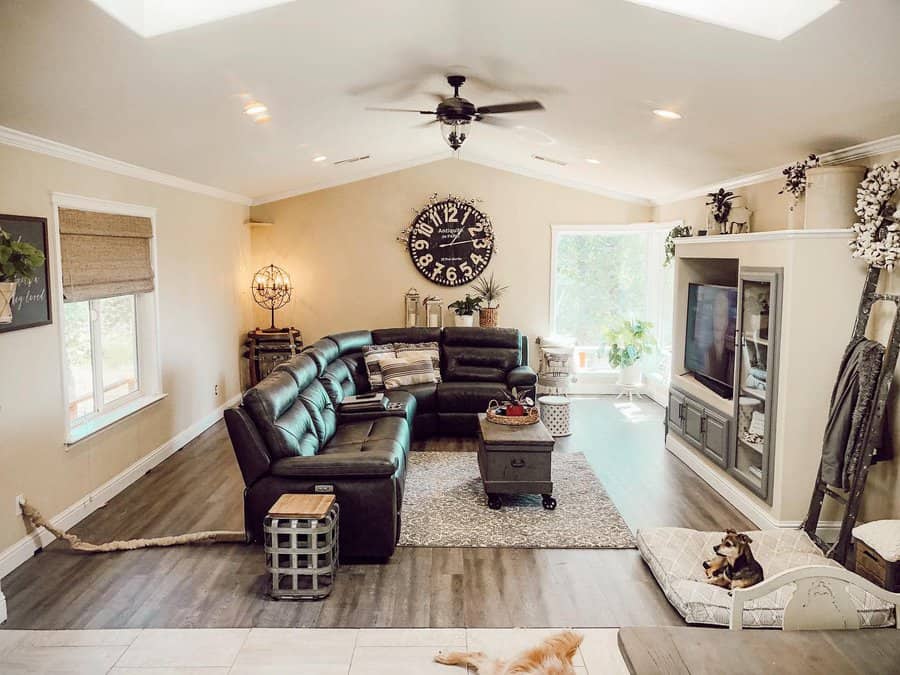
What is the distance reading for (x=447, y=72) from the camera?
15.4 ft

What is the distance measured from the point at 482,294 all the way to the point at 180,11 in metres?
5.79

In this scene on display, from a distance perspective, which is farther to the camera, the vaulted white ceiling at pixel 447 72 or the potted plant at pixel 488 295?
the potted plant at pixel 488 295

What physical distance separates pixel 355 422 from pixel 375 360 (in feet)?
5.00

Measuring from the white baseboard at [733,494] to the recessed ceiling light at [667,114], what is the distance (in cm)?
260

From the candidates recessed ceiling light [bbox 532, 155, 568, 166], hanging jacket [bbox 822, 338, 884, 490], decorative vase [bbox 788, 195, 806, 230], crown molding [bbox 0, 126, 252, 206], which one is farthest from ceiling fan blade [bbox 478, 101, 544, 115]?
recessed ceiling light [bbox 532, 155, 568, 166]

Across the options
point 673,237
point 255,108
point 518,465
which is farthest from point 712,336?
point 255,108

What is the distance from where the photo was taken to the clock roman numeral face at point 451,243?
849cm

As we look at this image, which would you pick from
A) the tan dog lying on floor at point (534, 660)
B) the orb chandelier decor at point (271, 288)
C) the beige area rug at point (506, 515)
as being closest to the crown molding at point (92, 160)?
the orb chandelier decor at point (271, 288)

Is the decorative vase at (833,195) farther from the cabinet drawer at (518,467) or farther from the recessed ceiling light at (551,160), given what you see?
the recessed ceiling light at (551,160)

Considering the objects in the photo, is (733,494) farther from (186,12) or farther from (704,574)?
(186,12)

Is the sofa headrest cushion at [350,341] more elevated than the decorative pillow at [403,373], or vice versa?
the sofa headrest cushion at [350,341]

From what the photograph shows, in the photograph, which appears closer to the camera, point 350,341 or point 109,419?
point 109,419

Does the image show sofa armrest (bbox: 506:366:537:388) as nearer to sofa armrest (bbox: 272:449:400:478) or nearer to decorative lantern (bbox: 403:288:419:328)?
decorative lantern (bbox: 403:288:419:328)

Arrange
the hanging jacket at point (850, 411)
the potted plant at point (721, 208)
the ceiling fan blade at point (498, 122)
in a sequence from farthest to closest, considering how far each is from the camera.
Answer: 1. the ceiling fan blade at point (498, 122)
2. the potted plant at point (721, 208)
3. the hanging jacket at point (850, 411)
